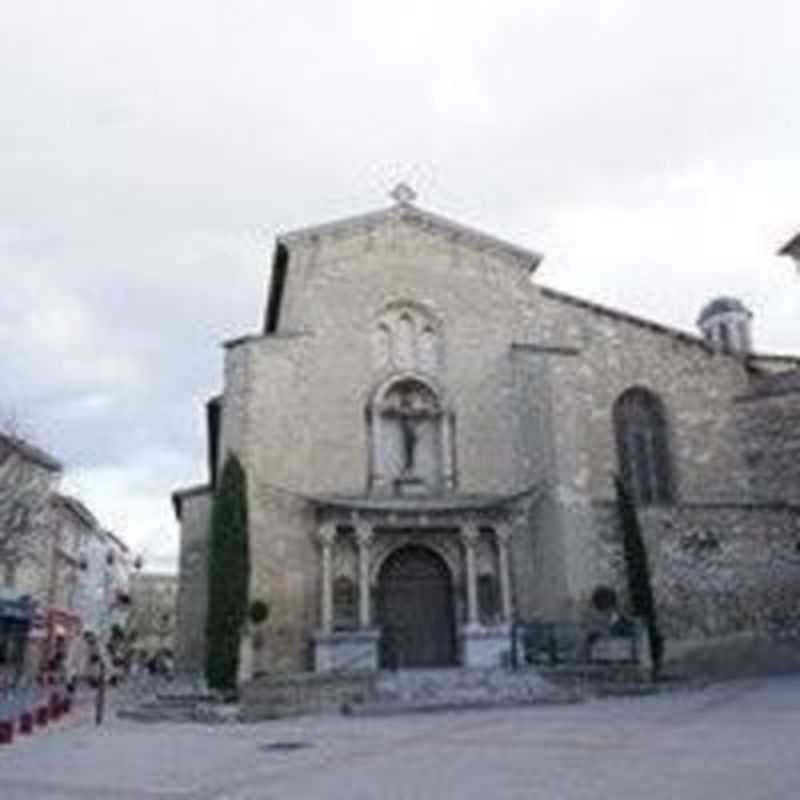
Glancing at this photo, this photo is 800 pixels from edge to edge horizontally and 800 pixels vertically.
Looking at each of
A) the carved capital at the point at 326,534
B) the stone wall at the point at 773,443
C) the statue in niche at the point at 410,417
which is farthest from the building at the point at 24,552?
the stone wall at the point at 773,443

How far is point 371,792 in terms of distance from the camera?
971cm

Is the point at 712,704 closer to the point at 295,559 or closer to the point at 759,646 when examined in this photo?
the point at 759,646

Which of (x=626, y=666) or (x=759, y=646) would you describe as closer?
(x=626, y=666)

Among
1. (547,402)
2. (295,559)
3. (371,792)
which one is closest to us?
(371,792)

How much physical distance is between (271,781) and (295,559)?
49.5 feet

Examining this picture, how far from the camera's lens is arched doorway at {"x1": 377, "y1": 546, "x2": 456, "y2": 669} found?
26.3m

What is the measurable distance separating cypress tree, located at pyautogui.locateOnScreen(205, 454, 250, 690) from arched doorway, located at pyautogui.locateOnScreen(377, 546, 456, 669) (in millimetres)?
4058

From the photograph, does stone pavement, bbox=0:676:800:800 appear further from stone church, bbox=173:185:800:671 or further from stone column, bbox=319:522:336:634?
stone church, bbox=173:185:800:671

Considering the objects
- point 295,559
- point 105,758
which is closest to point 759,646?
point 295,559

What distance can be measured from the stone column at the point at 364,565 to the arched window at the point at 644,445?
24.6 feet

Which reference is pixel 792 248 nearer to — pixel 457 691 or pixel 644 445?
pixel 644 445

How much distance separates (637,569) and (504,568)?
3.24 m

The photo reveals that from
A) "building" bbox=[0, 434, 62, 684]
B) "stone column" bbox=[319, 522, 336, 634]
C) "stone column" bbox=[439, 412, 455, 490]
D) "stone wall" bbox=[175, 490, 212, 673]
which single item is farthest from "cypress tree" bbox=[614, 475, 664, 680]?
"building" bbox=[0, 434, 62, 684]

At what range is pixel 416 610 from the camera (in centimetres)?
2684
